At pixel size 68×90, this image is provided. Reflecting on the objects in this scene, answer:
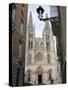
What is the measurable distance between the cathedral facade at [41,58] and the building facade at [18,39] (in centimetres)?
4

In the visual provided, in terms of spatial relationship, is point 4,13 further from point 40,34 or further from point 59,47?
point 59,47

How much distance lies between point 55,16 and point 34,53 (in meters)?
0.38

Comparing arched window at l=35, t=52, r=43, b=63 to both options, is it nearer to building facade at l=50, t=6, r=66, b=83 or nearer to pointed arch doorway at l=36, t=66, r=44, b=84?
pointed arch doorway at l=36, t=66, r=44, b=84

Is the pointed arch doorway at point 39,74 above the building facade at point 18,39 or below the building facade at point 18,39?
below

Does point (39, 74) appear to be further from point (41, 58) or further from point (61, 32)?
point (61, 32)

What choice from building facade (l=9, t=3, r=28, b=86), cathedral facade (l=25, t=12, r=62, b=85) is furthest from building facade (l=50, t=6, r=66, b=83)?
building facade (l=9, t=3, r=28, b=86)

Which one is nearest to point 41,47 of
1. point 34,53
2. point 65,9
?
point 34,53

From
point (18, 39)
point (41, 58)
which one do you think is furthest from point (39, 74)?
point (18, 39)

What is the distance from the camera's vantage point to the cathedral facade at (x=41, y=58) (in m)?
1.98

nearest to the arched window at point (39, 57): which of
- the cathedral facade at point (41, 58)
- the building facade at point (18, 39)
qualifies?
the cathedral facade at point (41, 58)

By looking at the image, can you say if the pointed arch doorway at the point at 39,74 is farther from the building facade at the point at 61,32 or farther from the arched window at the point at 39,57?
the building facade at the point at 61,32

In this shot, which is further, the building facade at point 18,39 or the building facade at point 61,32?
the building facade at point 61,32

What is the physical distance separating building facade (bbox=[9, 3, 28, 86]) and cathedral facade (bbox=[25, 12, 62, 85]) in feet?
0.13

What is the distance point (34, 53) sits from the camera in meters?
2.00
